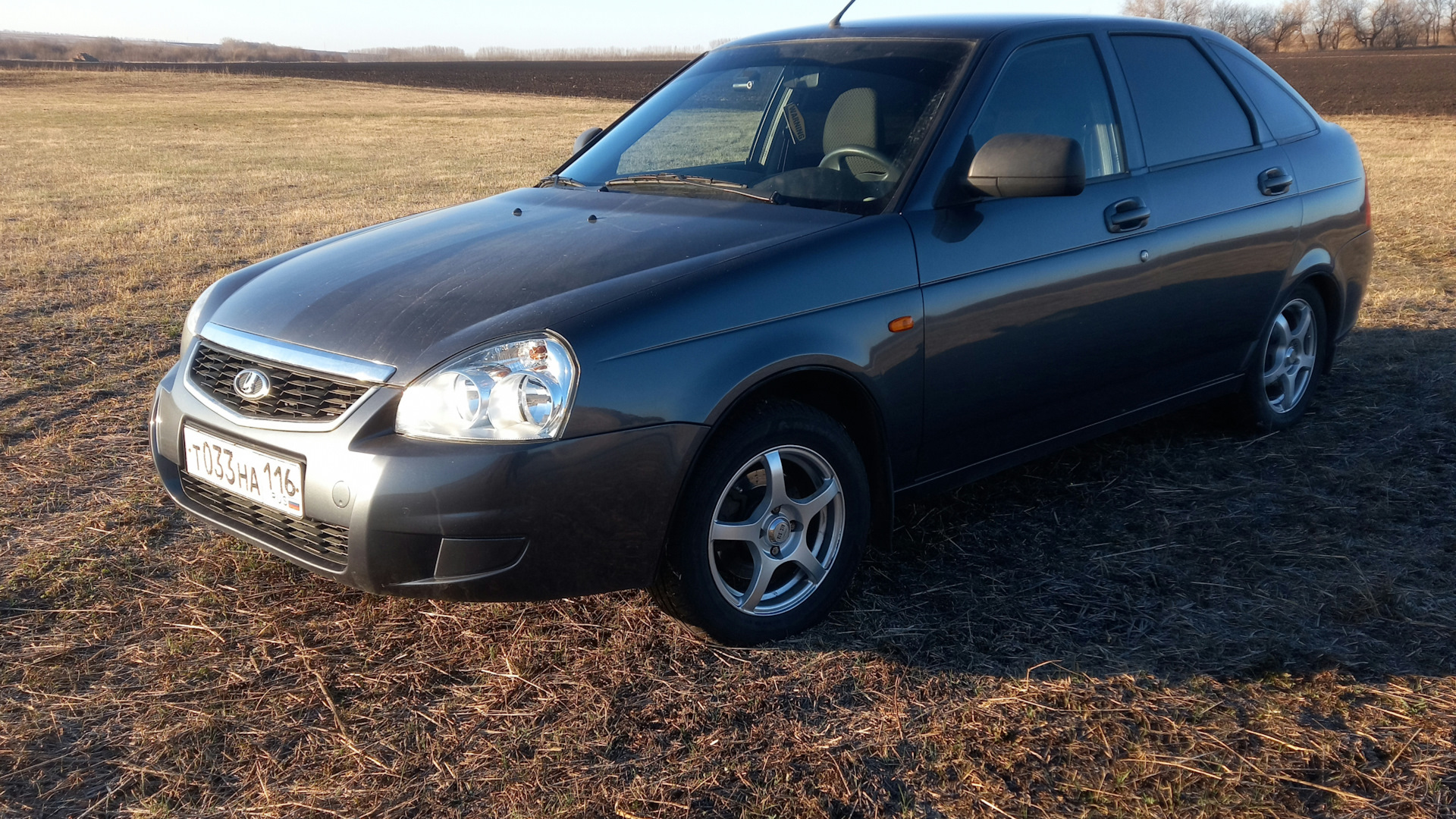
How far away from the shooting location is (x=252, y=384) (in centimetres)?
285

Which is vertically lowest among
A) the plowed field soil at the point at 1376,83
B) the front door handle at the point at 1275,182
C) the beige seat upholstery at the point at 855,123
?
the front door handle at the point at 1275,182

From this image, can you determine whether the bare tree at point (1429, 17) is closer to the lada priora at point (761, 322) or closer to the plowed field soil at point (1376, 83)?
the plowed field soil at point (1376, 83)

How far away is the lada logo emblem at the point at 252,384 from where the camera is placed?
282 centimetres

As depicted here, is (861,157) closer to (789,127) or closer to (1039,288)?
(789,127)

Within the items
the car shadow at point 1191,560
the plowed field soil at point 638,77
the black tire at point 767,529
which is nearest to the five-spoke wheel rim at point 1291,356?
the car shadow at point 1191,560

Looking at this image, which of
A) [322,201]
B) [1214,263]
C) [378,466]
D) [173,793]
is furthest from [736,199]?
[322,201]

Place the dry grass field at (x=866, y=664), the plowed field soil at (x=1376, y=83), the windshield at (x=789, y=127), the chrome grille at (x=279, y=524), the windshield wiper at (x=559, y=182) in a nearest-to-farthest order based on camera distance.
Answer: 1. the dry grass field at (x=866, y=664)
2. the chrome grille at (x=279, y=524)
3. the windshield at (x=789, y=127)
4. the windshield wiper at (x=559, y=182)
5. the plowed field soil at (x=1376, y=83)

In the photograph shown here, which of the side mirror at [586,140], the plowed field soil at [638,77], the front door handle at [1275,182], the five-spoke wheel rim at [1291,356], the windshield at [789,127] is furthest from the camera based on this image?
the plowed field soil at [638,77]

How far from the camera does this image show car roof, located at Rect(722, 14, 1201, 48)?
367 cm

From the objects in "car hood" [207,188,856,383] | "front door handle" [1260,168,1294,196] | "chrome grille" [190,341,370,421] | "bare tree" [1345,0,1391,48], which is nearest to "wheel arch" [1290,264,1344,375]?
"front door handle" [1260,168,1294,196]

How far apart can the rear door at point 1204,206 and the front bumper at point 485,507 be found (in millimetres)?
2083

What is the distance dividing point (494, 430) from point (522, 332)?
245 millimetres

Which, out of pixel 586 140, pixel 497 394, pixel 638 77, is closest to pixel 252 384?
pixel 497 394

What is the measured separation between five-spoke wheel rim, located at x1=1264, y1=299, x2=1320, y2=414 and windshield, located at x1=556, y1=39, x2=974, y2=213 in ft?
6.79
